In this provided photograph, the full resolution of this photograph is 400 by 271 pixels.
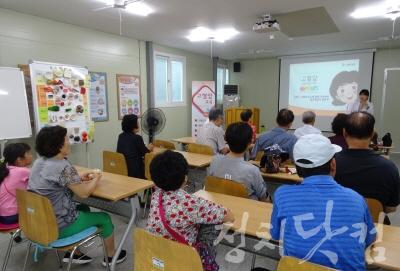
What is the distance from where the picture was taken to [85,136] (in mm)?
4285

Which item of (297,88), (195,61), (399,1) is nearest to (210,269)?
(399,1)

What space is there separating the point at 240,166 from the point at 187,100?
16.4 feet

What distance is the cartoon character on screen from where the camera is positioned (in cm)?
674

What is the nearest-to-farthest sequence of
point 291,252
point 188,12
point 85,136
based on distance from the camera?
point 291,252
point 188,12
point 85,136

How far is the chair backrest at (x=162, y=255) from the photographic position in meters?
1.13

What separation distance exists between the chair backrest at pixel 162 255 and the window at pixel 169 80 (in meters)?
4.84

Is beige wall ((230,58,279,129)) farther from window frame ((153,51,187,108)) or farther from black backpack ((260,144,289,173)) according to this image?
black backpack ((260,144,289,173))

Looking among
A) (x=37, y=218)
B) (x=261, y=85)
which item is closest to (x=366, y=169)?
(x=37, y=218)

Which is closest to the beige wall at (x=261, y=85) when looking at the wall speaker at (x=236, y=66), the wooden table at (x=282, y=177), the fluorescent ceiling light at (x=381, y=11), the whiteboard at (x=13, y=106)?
the wall speaker at (x=236, y=66)

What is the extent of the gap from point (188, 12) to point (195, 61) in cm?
331

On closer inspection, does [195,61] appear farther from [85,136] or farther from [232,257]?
[232,257]

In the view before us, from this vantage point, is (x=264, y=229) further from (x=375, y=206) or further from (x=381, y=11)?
(x=381, y=11)

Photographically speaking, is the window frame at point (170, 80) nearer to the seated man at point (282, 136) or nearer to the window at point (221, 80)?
the window at point (221, 80)

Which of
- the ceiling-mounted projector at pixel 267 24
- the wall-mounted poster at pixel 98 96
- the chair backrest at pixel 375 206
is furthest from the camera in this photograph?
the wall-mounted poster at pixel 98 96
